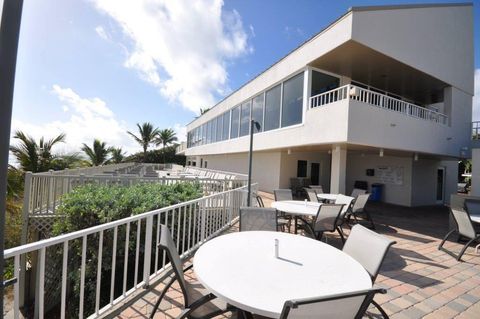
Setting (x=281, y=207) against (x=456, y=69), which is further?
(x=456, y=69)

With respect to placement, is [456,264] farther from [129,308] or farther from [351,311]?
[129,308]

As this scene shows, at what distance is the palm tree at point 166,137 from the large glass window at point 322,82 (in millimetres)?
27471

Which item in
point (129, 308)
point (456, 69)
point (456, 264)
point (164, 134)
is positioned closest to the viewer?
point (129, 308)

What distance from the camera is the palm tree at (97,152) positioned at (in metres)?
22.1

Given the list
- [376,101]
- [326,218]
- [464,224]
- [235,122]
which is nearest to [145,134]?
[235,122]

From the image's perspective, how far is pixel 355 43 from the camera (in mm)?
7246

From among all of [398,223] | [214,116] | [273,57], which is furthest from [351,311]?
[214,116]

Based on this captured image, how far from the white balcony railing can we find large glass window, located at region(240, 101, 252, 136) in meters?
5.34

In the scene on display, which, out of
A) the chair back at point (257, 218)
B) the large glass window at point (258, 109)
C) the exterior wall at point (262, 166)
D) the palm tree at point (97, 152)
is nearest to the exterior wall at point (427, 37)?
the large glass window at point (258, 109)

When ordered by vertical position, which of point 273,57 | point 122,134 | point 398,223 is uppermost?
point 273,57

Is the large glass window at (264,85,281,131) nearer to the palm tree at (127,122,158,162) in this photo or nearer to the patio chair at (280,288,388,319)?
the patio chair at (280,288,388,319)

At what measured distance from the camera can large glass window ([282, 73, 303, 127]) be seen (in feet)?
30.5

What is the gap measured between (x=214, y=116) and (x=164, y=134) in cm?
1609

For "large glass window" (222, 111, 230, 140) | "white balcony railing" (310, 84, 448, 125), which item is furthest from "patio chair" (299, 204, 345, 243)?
"large glass window" (222, 111, 230, 140)
